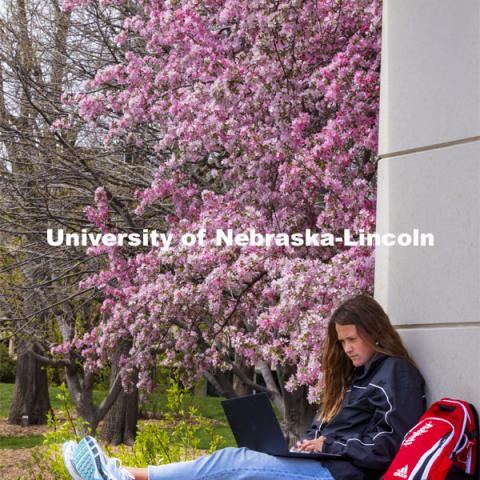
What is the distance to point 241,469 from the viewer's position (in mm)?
4109

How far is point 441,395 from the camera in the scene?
4.27 metres

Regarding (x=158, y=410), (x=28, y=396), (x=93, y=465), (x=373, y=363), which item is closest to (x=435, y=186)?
(x=373, y=363)

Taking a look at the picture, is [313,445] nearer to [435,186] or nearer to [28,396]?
[435,186]

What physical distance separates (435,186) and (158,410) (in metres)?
15.8

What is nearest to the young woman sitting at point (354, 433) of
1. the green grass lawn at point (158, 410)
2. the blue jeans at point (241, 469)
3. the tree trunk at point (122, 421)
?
the blue jeans at point (241, 469)

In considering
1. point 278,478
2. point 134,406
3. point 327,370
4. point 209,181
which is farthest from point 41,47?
point 278,478

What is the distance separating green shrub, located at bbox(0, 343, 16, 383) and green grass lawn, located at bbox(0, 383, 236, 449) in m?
1.73

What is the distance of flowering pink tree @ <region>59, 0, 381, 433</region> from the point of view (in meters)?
6.93

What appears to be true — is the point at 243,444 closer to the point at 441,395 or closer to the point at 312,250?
the point at 441,395

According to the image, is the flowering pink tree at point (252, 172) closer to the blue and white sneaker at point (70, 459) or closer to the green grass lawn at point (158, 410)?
the blue and white sneaker at point (70, 459)

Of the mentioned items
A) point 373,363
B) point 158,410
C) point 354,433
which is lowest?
point 158,410

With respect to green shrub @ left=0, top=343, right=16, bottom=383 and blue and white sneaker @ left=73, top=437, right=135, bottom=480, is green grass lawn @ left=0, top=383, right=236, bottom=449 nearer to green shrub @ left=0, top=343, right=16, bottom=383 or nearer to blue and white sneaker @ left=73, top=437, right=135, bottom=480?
green shrub @ left=0, top=343, right=16, bottom=383

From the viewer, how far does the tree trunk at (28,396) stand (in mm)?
18562

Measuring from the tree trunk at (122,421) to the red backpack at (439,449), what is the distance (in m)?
11.6
